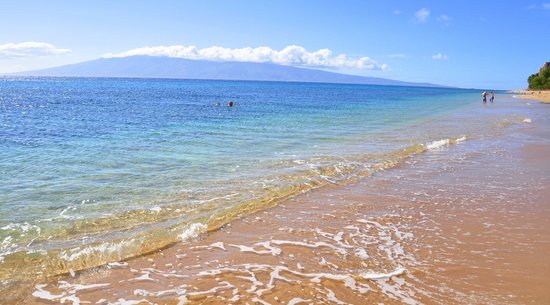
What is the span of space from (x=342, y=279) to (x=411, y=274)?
1.12m

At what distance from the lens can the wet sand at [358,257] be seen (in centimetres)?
586

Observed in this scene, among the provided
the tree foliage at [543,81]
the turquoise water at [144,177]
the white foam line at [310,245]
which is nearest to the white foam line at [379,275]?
the white foam line at [310,245]

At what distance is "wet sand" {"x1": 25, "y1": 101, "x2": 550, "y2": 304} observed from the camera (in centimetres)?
586

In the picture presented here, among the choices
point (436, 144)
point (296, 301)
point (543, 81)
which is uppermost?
point (543, 81)

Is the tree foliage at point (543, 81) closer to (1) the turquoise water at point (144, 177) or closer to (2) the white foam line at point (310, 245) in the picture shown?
(1) the turquoise water at point (144, 177)

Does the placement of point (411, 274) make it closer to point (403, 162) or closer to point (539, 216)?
point (539, 216)

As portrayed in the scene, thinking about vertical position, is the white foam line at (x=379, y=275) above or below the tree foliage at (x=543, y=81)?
below

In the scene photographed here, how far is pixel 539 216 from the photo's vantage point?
9.41 m

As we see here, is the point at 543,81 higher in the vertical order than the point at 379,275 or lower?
higher

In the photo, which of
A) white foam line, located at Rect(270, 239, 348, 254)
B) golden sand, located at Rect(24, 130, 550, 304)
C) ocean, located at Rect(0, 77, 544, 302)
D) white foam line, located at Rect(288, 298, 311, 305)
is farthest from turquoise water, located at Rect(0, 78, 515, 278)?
white foam line, located at Rect(288, 298, 311, 305)

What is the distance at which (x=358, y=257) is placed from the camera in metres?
7.18

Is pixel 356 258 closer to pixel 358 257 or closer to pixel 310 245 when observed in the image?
pixel 358 257

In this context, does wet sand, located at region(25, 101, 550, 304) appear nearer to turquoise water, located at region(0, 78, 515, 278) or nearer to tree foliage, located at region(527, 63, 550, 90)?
turquoise water, located at region(0, 78, 515, 278)

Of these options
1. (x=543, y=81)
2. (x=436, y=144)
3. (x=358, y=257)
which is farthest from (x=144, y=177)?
(x=543, y=81)
